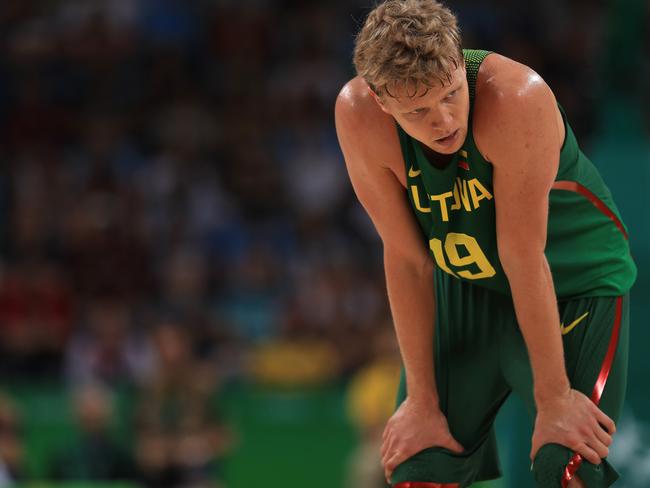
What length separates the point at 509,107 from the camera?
3418mm

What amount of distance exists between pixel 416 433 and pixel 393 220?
2.34 feet

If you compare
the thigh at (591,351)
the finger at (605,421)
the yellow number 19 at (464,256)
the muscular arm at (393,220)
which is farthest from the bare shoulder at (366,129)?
the finger at (605,421)

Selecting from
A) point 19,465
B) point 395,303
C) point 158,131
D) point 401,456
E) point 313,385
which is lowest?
point 313,385

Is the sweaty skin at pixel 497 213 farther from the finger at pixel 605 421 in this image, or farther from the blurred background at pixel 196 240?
the blurred background at pixel 196 240

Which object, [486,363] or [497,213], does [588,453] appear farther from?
[497,213]

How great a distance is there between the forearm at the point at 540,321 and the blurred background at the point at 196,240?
4.15 metres

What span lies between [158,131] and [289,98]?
1559 mm

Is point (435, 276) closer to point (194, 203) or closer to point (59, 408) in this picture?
point (59, 408)

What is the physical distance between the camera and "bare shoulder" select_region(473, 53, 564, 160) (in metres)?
3.42

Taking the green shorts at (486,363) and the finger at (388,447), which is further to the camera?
the finger at (388,447)

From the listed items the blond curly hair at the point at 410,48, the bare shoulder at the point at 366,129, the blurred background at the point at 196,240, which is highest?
the blond curly hair at the point at 410,48

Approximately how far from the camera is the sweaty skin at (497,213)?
342 cm

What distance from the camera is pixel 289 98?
1352cm


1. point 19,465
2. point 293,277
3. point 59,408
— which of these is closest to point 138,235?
point 293,277
